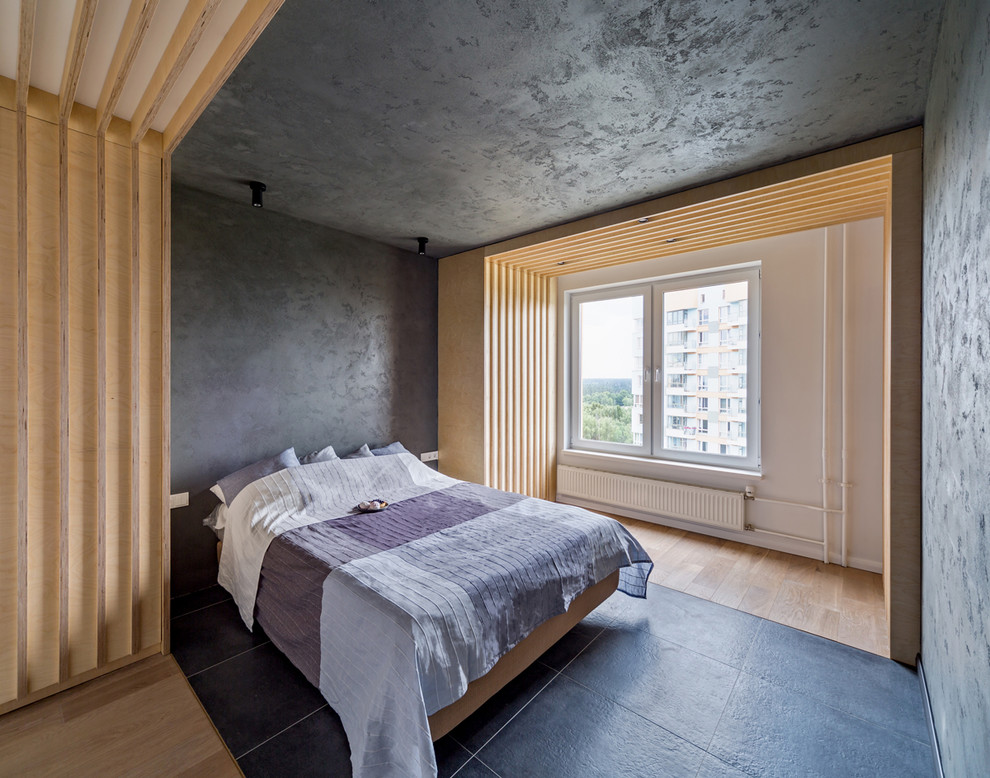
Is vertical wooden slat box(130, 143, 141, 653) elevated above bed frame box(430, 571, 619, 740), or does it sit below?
above

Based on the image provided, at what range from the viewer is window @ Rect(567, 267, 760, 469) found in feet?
12.3

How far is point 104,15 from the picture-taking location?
58.7 inches

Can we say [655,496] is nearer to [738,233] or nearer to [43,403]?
[738,233]

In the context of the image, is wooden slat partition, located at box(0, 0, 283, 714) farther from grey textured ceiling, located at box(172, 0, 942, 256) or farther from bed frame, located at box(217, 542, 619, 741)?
bed frame, located at box(217, 542, 619, 741)

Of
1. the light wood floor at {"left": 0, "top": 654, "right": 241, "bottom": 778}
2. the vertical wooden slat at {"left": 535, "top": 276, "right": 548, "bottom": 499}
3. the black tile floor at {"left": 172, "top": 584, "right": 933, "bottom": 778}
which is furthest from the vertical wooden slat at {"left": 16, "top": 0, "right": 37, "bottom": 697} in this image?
the vertical wooden slat at {"left": 535, "top": 276, "right": 548, "bottom": 499}

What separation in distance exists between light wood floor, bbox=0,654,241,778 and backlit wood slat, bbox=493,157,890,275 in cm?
353

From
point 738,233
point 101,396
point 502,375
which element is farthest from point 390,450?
point 738,233

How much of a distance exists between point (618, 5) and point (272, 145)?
1757 millimetres

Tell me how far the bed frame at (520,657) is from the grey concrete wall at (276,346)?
2.15m

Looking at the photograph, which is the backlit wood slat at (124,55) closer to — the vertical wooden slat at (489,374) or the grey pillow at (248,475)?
the grey pillow at (248,475)

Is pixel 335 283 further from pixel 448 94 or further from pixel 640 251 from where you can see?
pixel 640 251

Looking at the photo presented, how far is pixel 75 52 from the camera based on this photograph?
1.48 meters

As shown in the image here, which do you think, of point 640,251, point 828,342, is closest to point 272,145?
point 640,251

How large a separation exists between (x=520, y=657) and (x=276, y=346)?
2.61 m
